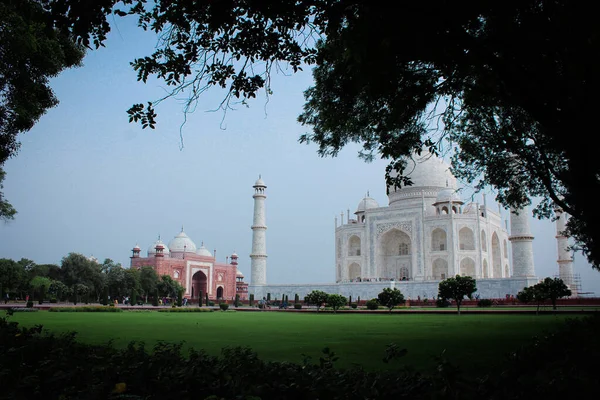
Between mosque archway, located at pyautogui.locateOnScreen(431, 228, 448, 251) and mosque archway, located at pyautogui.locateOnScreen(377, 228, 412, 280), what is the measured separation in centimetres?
164

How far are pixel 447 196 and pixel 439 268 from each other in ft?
16.6

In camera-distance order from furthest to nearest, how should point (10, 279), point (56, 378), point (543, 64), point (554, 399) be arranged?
1. point (10, 279)
2. point (543, 64)
3. point (56, 378)
4. point (554, 399)

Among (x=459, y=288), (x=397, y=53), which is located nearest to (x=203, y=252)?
(x=459, y=288)

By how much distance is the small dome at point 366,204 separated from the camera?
39062 millimetres

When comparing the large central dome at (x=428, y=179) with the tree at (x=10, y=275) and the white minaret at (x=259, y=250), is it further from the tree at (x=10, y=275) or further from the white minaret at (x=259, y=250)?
the tree at (x=10, y=275)

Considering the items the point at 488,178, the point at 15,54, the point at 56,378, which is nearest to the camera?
the point at 56,378

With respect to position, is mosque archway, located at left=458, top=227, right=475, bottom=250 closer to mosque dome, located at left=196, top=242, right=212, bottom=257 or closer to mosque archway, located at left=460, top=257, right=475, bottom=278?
mosque archway, located at left=460, top=257, right=475, bottom=278

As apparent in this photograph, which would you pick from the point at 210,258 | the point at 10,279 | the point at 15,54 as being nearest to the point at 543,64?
the point at 15,54

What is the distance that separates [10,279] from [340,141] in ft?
97.4

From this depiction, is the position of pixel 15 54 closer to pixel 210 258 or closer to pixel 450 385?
pixel 450 385

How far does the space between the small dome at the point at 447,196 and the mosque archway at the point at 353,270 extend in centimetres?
779

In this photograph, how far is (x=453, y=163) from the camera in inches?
411

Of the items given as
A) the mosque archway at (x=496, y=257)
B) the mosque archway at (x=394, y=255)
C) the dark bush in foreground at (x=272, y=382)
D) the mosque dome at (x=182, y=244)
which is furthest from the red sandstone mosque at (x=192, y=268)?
the dark bush in foreground at (x=272, y=382)

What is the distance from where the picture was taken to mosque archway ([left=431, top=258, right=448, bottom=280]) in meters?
33.6
